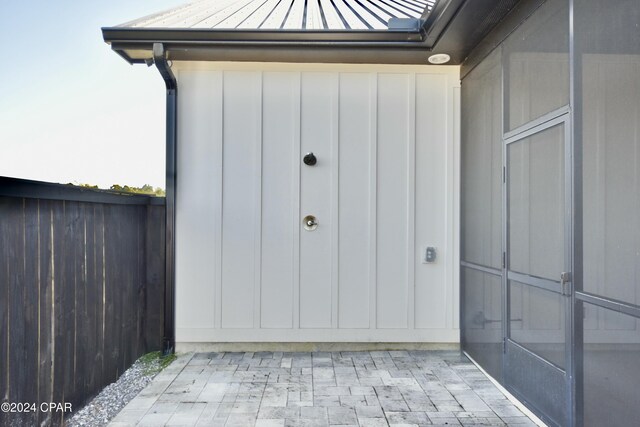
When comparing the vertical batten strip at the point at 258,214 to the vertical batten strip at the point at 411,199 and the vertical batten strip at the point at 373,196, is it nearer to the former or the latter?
the vertical batten strip at the point at 373,196

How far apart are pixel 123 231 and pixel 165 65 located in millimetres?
1419

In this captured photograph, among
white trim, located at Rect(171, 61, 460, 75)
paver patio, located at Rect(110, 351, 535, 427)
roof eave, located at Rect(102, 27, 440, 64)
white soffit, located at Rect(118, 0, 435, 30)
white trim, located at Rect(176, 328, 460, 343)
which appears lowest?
paver patio, located at Rect(110, 351, 535, 427)

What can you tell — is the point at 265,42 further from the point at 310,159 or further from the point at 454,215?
the point at 454,215

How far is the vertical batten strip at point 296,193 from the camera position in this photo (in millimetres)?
4062

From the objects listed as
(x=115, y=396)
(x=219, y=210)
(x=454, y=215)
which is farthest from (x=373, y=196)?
(x=115, y=396)

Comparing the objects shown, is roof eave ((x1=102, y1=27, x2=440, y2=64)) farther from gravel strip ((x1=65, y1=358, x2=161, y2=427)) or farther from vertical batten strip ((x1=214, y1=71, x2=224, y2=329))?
gravel strip ((x1=65, y1=358, x2=161, y2=427))

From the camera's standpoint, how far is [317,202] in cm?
409

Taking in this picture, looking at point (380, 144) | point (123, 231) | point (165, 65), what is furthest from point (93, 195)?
point (380, 144)

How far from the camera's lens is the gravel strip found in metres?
2.61

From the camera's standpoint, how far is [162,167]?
400 centimetres

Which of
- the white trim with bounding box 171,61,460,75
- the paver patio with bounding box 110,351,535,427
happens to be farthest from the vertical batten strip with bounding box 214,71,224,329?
the paver patio with bounding box 110,351,535,427

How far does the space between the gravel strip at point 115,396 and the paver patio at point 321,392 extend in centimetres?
8

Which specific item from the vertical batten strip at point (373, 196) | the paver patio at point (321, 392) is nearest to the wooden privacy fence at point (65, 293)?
the paver patio at point (321, 392)

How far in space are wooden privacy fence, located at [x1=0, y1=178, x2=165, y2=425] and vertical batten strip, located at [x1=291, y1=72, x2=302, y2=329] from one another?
1.28 m
